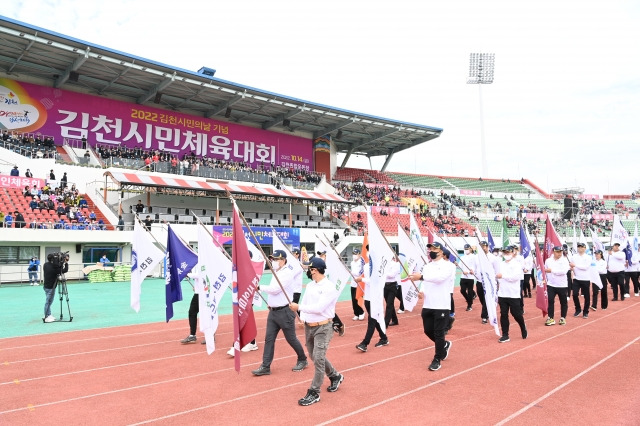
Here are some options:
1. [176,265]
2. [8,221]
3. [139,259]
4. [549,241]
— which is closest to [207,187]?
[8,221]

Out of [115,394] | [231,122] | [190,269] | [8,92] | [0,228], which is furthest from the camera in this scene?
[231,122]

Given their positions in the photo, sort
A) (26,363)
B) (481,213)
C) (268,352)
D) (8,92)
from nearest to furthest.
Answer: (268,352), (26,363), (8,92), (481,213)

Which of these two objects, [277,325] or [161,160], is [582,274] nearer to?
[277,325]

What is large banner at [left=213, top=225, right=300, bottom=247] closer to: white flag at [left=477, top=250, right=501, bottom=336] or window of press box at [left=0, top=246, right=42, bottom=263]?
window of press box at [left=0, top=246, right=42, bottom=263]

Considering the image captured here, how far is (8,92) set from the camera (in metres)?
27.0

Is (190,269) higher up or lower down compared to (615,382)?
higher up

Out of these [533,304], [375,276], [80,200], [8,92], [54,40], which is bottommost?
[533,304]

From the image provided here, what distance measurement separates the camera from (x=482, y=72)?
62.9 m

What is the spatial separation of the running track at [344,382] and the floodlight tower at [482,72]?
57.4m

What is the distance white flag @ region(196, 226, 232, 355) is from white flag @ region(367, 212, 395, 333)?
248cm

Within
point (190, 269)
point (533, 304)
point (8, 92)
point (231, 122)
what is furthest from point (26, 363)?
point (231, 122)

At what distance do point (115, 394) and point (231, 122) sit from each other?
33800 mm

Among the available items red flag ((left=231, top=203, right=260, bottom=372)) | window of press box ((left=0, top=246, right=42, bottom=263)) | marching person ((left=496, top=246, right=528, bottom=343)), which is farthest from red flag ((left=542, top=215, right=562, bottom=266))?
window of press box ((left=0, top=246, right=42, bottom=263))

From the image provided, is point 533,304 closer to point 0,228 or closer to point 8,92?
point 0,228
